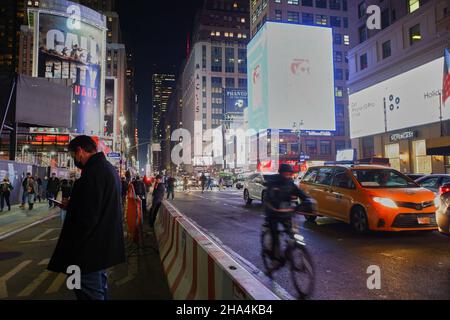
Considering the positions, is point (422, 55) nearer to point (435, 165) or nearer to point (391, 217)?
point (435, 165)

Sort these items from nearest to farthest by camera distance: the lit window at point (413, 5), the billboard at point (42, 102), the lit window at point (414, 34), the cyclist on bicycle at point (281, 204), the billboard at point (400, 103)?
the cyclist on bicycle at point (281, 204)
the billboard at point (42, 102)
the billboard at point (400, 103)
the lit window at point (414, 34)
the lit window at point (413, 5)

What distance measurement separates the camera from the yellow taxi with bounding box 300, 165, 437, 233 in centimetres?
877

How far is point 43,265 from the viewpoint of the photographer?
7367 mm

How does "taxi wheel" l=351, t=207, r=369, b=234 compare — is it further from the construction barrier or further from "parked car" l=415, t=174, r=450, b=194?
the construction barrier

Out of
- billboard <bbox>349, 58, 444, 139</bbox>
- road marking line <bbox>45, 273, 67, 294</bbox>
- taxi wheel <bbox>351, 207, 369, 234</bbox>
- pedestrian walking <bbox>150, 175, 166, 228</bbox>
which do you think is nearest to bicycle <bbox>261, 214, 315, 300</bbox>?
road marking line <bbox>45, 273, 67, 294</bbox>

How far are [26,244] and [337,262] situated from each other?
7.97 m

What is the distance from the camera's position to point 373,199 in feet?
29.7

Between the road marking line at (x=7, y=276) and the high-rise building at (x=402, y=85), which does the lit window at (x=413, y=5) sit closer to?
the high-rise building at (x=402, y=85)

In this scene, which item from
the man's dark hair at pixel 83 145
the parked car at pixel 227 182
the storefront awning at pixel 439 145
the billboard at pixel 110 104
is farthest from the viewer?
the billboard at pixel 110 104

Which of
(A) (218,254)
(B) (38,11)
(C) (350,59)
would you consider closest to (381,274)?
(A) (218,254)

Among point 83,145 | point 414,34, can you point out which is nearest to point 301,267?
point 83,145

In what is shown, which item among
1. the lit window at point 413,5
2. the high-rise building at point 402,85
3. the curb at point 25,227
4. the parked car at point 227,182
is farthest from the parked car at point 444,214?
the parked car at point 227,182

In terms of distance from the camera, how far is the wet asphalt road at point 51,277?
213 inches

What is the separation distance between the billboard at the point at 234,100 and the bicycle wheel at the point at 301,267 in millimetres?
119110
